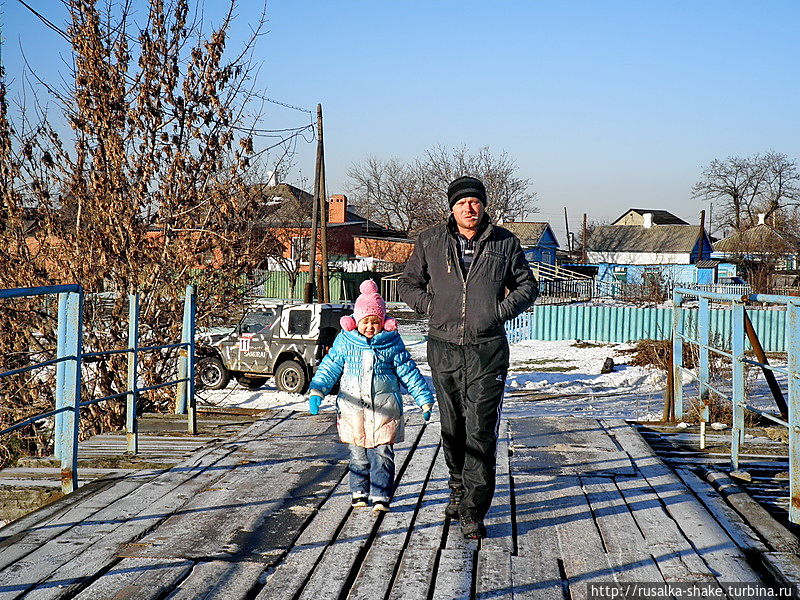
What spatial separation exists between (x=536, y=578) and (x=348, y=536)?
3.44ft

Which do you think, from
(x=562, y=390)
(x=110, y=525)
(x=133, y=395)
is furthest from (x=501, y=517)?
(x=562, y=390)

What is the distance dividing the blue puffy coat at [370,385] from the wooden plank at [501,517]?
27.8 inches

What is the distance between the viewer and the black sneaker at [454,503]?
470cm

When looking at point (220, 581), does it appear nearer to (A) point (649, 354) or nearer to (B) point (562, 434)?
(B) point (562, 434)

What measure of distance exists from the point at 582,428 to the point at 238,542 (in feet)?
13.7

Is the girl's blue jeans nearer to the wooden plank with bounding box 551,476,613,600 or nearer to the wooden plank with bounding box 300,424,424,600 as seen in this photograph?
the wooden plank with bounding box 300,424,424,600

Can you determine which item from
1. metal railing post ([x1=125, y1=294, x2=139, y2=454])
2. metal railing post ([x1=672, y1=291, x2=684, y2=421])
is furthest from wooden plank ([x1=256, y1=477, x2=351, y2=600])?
metal railing post ([x1=672, y1=291, x2=684, y2=421])

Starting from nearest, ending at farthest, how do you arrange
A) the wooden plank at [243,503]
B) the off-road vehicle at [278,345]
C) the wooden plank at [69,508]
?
1. the wooden plank at [243,503]
2. the wooden plank at [69,508]
3. the off-road vehicle at [278,345]

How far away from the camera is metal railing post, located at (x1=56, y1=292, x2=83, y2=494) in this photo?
5.24 m

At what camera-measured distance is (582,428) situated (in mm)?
7660

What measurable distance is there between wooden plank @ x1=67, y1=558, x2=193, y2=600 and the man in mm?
1469

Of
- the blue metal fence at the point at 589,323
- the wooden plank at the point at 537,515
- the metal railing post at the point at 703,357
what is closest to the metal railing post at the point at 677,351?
the metal railing post at the point at 703,357

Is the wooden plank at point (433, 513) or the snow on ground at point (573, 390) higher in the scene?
the wooden plank at point (433, 513)

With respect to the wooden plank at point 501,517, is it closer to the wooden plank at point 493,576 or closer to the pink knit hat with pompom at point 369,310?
the wooden plank at point 493,576
